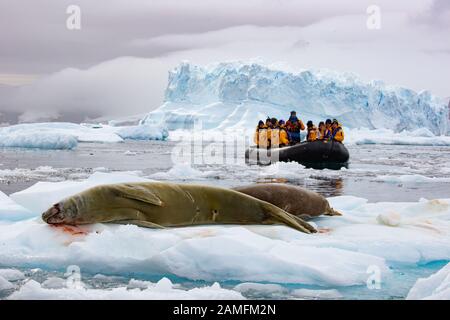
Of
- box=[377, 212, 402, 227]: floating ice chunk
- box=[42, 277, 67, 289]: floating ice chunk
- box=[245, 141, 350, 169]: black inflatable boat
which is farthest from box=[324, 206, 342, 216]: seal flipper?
box=[245, 141, 350, 169]: black inflatable boat

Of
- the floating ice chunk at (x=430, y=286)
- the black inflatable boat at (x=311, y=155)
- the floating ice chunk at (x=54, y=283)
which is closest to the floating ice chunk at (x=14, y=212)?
the floating ice chunk at (x=54, y=283)

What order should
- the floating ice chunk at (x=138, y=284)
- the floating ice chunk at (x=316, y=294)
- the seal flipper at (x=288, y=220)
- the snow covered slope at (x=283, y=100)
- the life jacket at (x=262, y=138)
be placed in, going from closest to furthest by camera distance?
the floating ice chunk at (x=316, y=294), the floating ice chunk at (x=138, y=284), the seal flipper at (x=288, y=220), the life jacket at (x=262, y=138), the snow covered slope at (x=283, y=100)

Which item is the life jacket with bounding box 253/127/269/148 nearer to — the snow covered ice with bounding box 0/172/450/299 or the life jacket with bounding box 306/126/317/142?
the life jacket with bounding box 306/126/317/142

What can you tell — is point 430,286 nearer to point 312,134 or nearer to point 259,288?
point 259,288

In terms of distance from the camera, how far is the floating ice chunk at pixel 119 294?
2.90m

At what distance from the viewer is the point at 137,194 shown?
425 cm

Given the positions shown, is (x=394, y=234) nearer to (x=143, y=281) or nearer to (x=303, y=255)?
(x=303, y=255)

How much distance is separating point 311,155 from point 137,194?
11076mm

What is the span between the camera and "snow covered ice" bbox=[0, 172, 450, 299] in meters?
3.25

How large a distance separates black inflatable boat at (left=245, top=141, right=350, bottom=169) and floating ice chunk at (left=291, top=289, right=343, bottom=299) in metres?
11.5

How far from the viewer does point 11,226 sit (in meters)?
4.40

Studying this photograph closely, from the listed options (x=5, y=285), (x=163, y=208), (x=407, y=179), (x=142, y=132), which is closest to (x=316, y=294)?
(x=163, y=208)

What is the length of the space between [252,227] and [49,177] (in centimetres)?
767

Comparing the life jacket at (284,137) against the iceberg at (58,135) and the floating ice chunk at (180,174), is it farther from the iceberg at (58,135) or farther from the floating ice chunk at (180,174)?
the iceberg at (58,135)
